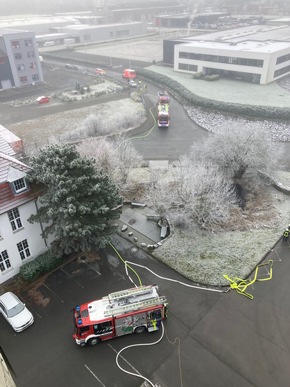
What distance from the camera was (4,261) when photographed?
26641mm

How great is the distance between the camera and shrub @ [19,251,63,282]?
27.0m

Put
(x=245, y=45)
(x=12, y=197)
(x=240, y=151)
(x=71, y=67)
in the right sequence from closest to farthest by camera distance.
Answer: (x=12, y=197) → (x=240, y=151) → (x=245, y=45) → (x=71, y=67)

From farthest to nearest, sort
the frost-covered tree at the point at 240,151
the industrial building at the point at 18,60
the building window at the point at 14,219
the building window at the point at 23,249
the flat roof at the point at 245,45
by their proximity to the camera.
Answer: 1. the industrial building at the point at 18,60
2. the flat roof at the point at 245,45
3. the frost-covered tree at the point at 240,151
4. the building window at the point at 23,249
5. the building window at the point at 14,219

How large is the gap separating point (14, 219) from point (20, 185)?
9.62ft

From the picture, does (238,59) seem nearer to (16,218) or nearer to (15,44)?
(15,44)

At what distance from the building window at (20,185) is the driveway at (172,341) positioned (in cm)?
829

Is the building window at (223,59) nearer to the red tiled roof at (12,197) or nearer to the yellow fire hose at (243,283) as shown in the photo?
the yellow fire hose at (243,283)

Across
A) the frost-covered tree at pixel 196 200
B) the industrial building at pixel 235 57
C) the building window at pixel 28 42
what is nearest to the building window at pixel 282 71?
the industrial building at pixel 235 57

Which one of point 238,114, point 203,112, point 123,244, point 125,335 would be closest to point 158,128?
point 203,112

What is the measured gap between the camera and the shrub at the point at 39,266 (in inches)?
1065

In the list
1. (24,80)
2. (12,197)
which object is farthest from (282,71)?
(12,197)

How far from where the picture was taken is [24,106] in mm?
70125

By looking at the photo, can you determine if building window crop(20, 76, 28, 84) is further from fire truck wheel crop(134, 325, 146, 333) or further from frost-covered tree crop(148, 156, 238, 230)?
fire truck wheel crop(134, 325, 146, 333)

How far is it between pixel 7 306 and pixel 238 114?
55350 millimetres
